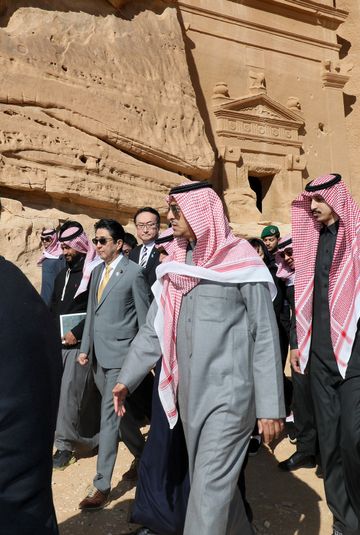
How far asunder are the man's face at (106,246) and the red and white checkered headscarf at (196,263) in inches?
47.3

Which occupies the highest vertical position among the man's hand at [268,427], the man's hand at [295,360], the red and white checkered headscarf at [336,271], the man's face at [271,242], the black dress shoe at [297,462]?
the man's face at [271,242]

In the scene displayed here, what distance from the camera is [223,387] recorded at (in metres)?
2.46

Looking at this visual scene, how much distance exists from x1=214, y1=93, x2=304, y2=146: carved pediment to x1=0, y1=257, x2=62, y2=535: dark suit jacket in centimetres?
1208

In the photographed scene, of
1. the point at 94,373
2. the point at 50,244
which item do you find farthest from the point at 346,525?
the point at 50,244

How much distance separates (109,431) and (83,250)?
1672 millimetres

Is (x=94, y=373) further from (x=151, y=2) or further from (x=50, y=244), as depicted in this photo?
(x=151, y=2)

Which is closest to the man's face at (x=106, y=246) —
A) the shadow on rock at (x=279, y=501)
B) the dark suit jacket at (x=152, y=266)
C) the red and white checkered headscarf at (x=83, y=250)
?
the red and white checkered headscarf at (x=83, y=250)

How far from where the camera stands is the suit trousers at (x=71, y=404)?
4211 mm

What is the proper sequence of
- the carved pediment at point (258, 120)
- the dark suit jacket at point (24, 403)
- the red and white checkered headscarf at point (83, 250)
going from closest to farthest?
the dark suit jacket at point (24, 403)
the red and white checkered headscarf at point (83, 250)
the carved pediment at point (258, 120)

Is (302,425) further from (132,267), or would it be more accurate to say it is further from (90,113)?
(90,113)

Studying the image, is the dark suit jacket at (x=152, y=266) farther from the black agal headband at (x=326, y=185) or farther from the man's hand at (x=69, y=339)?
the black agal headband at (x=326, y=185)

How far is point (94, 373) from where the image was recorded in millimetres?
3965

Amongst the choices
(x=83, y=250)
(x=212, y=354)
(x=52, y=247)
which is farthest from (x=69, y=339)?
(x=52, y=247)

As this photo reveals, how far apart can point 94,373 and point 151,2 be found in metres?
9.93
